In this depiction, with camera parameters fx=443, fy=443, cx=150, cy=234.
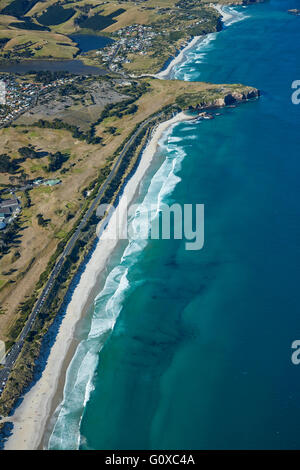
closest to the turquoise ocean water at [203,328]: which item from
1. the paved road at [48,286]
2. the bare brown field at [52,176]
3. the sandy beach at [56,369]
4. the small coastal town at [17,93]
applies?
the sandy beach at [56,369]

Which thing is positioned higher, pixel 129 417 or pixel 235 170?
pixel 235 170

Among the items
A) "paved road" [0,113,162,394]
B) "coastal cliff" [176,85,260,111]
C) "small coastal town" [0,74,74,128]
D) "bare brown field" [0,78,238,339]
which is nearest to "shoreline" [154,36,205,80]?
"bare brown field" [0,78,238,339]

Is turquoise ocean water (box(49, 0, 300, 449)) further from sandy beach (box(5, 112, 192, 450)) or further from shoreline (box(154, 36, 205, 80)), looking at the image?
shoreline (box(154, 36, 205, 80))

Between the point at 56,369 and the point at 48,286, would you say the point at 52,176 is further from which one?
the point at 56,369

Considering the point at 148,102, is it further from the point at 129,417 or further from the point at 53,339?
the point at 129,417

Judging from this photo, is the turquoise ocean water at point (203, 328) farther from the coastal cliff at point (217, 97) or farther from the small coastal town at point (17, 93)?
the small coastal town at point (17, 93)

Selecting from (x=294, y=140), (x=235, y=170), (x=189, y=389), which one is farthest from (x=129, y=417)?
(x=294, y=140)
